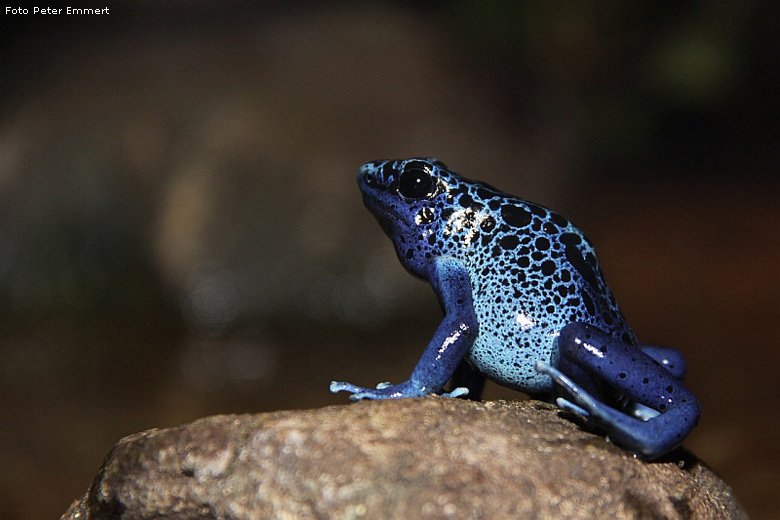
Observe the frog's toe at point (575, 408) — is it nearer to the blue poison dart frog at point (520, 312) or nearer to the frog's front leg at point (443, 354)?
the blue poison dart frog at point (520, 312)

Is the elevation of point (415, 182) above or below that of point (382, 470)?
above

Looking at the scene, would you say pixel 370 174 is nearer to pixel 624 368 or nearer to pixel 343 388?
pixel 343 388

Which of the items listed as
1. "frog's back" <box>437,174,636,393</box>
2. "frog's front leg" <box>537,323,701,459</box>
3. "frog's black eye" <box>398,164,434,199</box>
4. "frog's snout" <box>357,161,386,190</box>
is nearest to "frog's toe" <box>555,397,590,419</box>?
"frog's front leg" <box>537,323,701,459</box>

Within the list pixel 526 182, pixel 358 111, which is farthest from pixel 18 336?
pixel 526 182

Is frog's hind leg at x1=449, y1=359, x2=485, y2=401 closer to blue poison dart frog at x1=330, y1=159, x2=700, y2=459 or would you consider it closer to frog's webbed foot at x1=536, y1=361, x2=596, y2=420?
blue poison dart frog at x1=330, y1=159, x2=700, y2=459

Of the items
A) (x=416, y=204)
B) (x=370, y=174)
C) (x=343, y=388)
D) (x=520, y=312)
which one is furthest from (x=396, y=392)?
(x=370, y=174)

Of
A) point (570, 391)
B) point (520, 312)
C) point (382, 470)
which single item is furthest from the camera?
point (520, 312)

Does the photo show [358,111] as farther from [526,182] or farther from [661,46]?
[661,46]

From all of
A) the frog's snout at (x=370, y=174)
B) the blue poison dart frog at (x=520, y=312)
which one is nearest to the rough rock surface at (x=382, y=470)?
the blue poison dart frog at (x=520, y=312)

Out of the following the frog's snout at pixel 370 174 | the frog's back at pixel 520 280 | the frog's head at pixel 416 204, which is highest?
the frog's snout at pixel 370 174
